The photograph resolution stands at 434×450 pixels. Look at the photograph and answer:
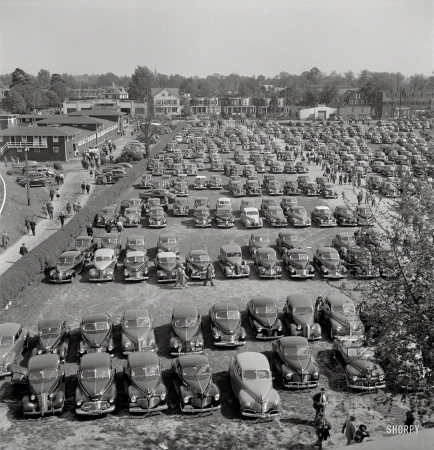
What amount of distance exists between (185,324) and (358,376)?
6.90 m

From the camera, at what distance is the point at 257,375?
1902 centimetres

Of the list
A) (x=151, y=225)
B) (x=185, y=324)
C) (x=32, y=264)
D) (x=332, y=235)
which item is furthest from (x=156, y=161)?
(x=185, y=324)

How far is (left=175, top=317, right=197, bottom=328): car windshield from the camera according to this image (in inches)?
904

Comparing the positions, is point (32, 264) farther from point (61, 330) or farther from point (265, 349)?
point (265, 349)

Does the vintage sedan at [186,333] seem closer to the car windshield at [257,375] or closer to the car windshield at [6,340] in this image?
the car windshield at [257,375]

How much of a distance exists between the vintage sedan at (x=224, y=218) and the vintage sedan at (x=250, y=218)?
2.59 feet

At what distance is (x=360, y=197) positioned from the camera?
45.2 m

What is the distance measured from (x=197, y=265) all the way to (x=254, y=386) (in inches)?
511

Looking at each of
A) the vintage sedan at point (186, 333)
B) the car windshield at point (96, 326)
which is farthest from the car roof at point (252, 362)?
the car windshield at point (96, 326)

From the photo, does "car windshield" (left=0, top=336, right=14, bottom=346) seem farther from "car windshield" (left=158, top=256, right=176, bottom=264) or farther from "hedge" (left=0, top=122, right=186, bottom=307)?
"car windshield" (left=158, top=256, right=176, bottom=264)

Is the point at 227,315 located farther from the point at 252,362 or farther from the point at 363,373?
the point at 363,373

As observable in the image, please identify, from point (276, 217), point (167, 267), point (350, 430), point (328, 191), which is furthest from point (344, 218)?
point (350, 430)

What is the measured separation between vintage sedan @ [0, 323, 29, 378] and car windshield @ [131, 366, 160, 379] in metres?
4.68

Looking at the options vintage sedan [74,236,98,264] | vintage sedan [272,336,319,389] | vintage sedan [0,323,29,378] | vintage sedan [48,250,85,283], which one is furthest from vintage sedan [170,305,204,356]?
vintage sedan [74,236,98,264]
